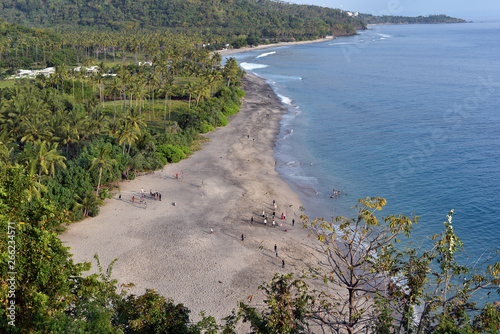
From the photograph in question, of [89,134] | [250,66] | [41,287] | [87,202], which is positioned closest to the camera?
[41,287]

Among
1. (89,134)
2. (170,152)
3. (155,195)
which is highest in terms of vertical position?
(89,134)

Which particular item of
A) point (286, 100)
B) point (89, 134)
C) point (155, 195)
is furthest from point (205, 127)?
point (286, 100)

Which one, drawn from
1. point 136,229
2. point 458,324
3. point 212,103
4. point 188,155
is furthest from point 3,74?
point 458,324

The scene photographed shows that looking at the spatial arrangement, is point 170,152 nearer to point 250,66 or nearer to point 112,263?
point 112,263

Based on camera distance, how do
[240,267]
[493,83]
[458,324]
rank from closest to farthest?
[458,324] → [240,267] → [493,83]

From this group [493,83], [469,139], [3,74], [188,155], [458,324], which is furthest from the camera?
[493,83]

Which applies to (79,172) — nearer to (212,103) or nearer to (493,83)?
(212,103)

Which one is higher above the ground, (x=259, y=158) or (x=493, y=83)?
(x=493, y=83)

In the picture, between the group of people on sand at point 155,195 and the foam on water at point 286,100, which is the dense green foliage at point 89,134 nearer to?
the group of people on sand at point 155,195
